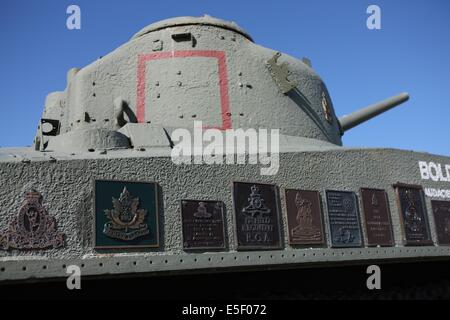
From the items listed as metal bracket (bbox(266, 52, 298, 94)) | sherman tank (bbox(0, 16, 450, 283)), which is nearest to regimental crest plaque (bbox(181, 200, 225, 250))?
sherman tank (bbox(0, 16, 450, 283))

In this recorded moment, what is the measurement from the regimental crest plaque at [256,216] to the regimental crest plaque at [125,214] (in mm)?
773

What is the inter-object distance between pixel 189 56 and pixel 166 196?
2.76 m

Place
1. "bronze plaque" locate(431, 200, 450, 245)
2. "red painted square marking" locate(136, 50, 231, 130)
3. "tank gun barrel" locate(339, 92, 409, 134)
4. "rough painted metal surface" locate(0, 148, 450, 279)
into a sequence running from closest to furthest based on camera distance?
"rough painted metal surface" locate(0, 148, 450, 279) → "bronze plaque" locate(431, 200, 450, 245) → "red painted square marking" locate(136, 50, 231, 130) → "tank gun barrel" locate(339, 92, 409, 134)

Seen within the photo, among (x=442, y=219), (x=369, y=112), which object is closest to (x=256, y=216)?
(x=442, y=219)

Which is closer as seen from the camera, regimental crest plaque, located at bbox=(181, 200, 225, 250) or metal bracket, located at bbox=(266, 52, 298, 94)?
regimental crest plaque, located at bbox=(181, 200, 225, 250)

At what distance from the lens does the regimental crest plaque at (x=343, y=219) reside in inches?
188

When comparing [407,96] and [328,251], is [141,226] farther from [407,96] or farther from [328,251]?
[407,96]

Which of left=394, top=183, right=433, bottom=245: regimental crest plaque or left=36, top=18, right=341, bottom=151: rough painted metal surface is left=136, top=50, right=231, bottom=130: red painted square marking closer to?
left=36, top=18, right=341, bottom=151: rough painted metal surface

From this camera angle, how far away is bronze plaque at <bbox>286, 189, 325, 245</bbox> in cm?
454

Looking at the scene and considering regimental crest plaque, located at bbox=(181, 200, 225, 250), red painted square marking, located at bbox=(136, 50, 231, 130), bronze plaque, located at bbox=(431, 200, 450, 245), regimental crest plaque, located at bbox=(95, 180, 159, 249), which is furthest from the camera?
red painted square marking, located at bbox=(136, 50, 231, 130)

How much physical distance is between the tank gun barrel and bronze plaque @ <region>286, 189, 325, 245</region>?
4.28 metres

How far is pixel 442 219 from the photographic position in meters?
5.68

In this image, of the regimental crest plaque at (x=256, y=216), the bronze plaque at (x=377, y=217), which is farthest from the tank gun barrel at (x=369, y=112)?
the regimental crest plaque at (x=256, y=216)
